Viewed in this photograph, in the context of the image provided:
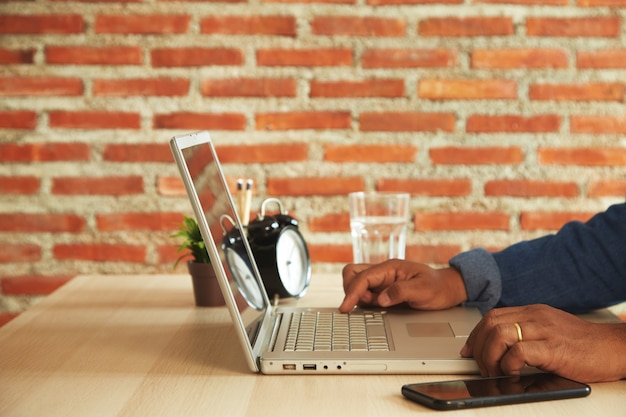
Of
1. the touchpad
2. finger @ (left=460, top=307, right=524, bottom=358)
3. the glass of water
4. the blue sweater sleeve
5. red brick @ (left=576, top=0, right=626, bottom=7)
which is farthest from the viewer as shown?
red brick @ (left=576, top=0, right=626, bottom=7)

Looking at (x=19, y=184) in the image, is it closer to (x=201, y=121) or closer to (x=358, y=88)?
(x=201, y=121)

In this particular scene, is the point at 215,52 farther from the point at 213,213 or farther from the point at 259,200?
the point at 213,213

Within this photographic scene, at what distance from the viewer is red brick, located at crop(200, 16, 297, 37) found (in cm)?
197

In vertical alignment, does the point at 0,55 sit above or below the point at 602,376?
above

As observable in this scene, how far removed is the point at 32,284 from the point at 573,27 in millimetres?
1544

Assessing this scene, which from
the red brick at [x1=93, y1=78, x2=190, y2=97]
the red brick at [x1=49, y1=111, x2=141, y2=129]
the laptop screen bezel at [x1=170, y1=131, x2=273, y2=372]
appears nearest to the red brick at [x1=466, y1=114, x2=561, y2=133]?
the red brick at [x1=93, y1=78, x2=190, y2=97]

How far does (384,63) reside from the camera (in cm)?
198

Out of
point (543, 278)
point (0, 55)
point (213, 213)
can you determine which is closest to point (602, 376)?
point (543, 278)

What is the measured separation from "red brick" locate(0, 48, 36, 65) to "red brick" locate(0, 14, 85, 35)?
0.15 ft

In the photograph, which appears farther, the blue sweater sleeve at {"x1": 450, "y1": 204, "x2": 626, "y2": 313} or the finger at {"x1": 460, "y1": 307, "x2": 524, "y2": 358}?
the blue sweater sleeve at {"x1": 450, "y1": 204, "x2": 626, "y2": 313}

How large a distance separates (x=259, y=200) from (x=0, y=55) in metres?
0.76

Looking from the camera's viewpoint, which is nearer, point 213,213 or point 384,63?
point 213,213

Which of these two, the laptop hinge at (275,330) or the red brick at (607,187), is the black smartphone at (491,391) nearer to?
the laptop hinge at (275,330)

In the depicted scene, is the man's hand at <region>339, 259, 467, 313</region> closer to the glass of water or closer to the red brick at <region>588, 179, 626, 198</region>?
the glass of water
